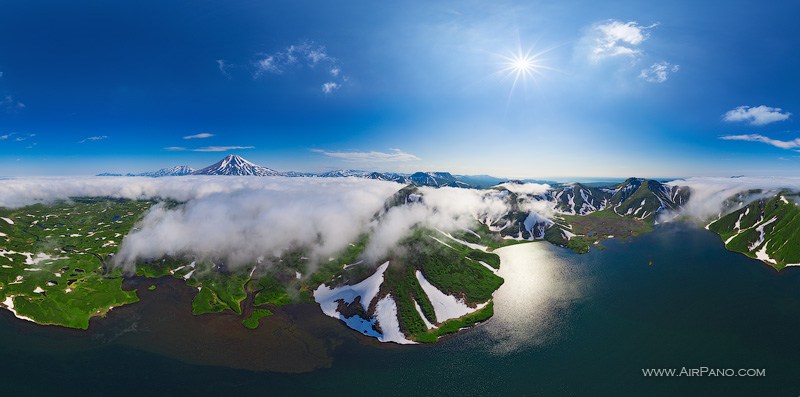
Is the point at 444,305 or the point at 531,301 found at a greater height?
the point at 444,305

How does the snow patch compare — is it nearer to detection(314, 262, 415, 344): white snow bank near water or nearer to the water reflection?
detection(314, 262, 415, 344): white snow bank near water

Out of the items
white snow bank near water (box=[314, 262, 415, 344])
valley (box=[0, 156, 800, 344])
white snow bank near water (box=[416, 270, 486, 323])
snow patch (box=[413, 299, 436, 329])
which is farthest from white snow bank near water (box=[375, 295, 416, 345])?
white snow bank near water (box=[416, 270, 486, 323])

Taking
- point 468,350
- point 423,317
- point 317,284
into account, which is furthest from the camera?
point 317,284

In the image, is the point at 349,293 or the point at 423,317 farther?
the point at 349,293

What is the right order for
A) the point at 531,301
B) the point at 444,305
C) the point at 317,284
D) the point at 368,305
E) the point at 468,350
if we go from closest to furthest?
the point at 468,350 < the point at 368,305 < the point at 444,305 < the point at 531,301 < the point at 317,284

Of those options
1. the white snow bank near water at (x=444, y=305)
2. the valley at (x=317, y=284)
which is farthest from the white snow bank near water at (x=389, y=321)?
the white snow bank near water at (x=444, y=305)

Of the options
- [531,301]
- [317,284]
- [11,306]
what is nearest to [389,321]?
[317,284]

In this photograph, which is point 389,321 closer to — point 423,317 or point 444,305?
point 423,317

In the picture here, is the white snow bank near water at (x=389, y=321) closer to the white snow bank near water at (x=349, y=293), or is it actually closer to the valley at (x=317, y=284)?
the valley at (x=317, y=284)
